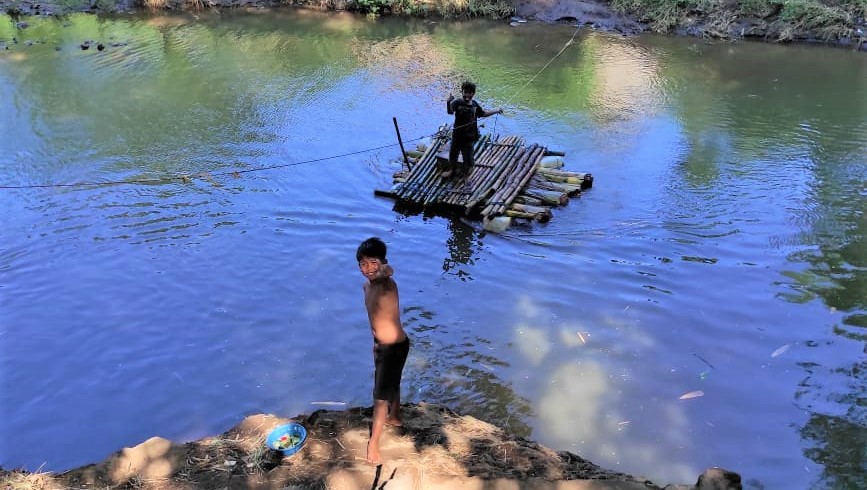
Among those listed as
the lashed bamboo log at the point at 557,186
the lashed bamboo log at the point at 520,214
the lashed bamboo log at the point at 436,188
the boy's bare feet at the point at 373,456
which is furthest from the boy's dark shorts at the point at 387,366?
the lashed bamboo log at the point at 557,186

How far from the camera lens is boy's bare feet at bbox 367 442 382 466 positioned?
3.45m

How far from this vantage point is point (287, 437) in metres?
3.76

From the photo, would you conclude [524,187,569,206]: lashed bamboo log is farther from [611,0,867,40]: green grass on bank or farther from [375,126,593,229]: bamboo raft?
[611,0,867,40]: green grass on bank

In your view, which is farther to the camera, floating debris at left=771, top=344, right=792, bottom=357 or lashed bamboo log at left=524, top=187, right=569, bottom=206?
lashed bamboo log at left=524, top=187, right=569, bottom=206

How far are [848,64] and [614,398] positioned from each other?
1181 cm

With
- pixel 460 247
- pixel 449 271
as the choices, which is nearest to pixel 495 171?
pixel 460 247

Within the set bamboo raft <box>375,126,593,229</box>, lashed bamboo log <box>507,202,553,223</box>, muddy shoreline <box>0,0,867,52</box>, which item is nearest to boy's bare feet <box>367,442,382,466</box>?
bamboo raft <box>375,126,593,229</box>

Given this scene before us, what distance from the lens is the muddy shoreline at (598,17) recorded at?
14414 mm

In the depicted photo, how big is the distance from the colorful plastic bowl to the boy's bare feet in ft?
1.48

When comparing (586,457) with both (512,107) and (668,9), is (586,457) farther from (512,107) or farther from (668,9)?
(668,9)

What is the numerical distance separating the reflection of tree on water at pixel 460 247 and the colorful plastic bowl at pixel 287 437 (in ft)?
9.46

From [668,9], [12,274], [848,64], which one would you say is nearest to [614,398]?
[12,274]

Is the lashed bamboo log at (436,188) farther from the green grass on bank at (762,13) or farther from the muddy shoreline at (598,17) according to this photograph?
the green grass on bank at (762,13)

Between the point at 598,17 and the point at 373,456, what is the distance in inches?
599
